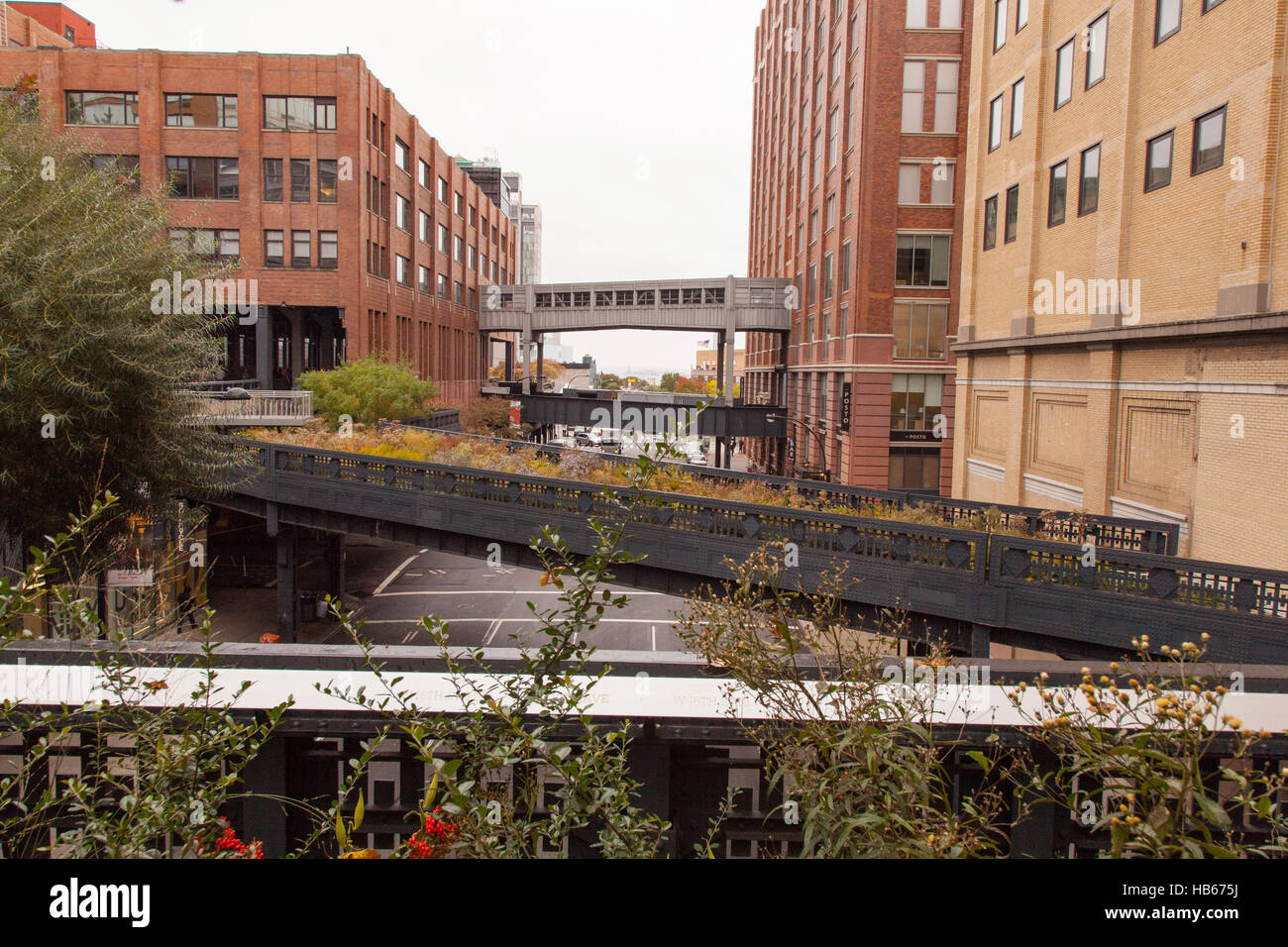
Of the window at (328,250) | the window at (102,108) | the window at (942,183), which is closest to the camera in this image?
the window at (942,183)

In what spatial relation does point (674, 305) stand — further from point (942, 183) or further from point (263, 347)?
point (263, 347)

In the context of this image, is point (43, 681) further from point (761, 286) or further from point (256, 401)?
point (761, 286)

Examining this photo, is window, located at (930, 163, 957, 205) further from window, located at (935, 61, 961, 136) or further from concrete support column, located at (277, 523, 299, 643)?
concrete support column, located at (277, 523, 299, 643)

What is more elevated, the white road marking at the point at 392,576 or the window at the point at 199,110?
the window at the point at 199,110

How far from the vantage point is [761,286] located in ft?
158

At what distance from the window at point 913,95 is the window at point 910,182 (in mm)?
1446

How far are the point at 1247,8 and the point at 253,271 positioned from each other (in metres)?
38.3

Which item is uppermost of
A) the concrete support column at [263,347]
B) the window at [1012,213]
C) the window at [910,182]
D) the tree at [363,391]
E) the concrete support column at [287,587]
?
the window at [910,182]

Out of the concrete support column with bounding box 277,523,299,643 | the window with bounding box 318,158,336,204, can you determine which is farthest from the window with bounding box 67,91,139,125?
the concrete support column with bounding box 277,523,299,643

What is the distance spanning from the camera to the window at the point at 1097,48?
19.2 m

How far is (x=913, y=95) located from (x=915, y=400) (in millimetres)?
12313

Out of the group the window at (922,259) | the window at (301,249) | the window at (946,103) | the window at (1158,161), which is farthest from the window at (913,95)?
the window at (301,249)

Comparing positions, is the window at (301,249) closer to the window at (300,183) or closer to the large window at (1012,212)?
the window at (300,183)

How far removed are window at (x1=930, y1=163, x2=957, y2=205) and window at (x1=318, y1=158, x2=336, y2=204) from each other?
89.6 feet
